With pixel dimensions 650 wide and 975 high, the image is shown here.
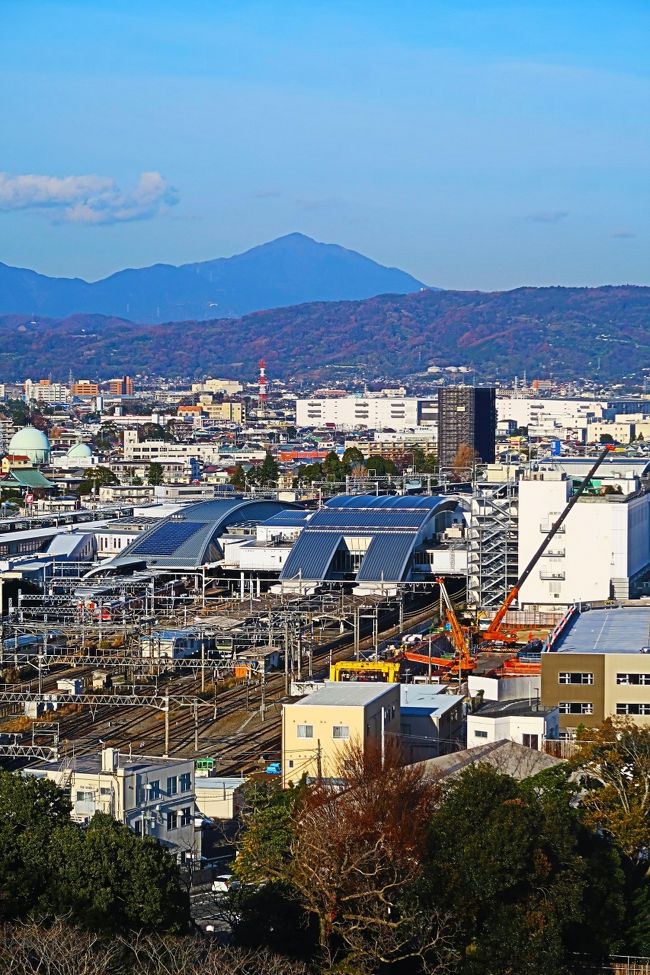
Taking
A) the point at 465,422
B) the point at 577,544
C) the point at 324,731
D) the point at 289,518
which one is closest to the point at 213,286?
the point at 465,422

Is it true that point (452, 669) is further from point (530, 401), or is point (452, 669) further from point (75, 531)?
point (530, 401)

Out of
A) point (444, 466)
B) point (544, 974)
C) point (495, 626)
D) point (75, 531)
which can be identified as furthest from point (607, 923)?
point (444, 466)

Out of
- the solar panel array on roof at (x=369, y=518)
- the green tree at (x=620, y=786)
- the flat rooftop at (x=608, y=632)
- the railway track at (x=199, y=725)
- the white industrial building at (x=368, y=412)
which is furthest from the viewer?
the white industrial building at (x=368, y=412)

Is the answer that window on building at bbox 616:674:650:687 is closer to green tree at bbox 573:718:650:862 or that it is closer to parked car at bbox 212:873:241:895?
green tree at bbox 573:718:650:862

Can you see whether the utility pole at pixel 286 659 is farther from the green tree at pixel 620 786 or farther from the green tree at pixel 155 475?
the green tree at pixel 155 475

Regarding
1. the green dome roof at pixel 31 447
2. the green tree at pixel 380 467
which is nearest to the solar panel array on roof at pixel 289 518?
the green tree at pixel 380 467

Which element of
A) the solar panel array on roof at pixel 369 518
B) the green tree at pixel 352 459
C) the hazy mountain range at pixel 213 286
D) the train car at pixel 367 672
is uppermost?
the hazy mountain range at pixel 213 286
